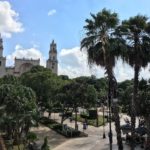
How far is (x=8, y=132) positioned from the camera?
46781mm

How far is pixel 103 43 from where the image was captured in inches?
1287

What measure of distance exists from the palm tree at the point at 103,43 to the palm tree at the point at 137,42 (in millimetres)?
951

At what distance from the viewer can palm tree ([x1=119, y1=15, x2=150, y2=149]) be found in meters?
33.3

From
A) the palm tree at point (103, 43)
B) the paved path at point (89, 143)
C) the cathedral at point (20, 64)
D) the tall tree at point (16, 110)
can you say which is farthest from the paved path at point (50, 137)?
the cathedral at point (20, 64)

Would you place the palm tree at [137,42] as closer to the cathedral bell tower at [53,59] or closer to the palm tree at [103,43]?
the palm tree at [103,43]

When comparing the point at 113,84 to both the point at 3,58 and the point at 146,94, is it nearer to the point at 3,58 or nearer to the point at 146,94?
the point at 146,94

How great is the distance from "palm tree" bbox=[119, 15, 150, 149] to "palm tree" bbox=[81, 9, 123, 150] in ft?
3.12

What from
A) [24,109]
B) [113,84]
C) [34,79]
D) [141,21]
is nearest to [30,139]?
[24,109]

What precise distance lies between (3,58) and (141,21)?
141 meters

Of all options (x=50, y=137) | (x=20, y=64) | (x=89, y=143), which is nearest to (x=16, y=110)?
(x=89, y=143)

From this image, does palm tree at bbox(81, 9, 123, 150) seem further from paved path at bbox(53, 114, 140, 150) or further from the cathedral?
the cathedral

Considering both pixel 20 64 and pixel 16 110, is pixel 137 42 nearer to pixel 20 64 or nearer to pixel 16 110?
pixel 16 110

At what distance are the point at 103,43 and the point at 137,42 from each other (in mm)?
2929

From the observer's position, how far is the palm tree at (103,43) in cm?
3291
